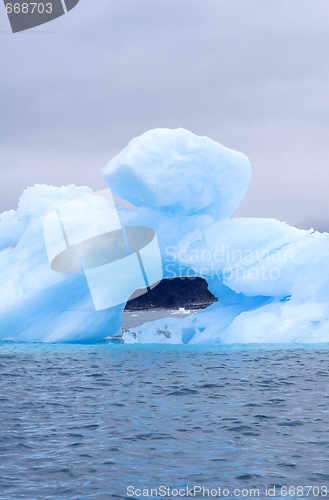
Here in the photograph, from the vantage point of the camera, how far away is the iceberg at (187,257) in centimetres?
1623

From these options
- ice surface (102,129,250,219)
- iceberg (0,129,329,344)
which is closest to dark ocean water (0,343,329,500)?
iceberg (0,129,329,344)

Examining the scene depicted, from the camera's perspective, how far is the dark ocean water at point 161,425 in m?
5.76

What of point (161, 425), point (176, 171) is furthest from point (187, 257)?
point (161, 425)

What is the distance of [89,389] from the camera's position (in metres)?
10.3

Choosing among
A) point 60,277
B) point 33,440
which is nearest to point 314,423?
point 33,440

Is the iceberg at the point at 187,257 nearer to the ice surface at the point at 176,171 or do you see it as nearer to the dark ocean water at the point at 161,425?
the ice surface at the point at 176,171

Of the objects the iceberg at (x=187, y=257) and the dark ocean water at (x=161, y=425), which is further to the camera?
the iceberg at (x=187, y=257)

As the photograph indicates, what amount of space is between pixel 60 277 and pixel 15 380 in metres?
5.56

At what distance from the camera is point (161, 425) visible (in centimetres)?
770

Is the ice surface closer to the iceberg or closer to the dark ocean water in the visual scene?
the iceberg

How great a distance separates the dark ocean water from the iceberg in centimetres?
306

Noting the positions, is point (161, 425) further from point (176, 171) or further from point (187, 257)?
point (176, 171)

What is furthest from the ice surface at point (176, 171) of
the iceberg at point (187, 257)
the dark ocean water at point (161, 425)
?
the dark ocean water at point (161, 425)

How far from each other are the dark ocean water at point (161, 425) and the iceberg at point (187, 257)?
306cm
